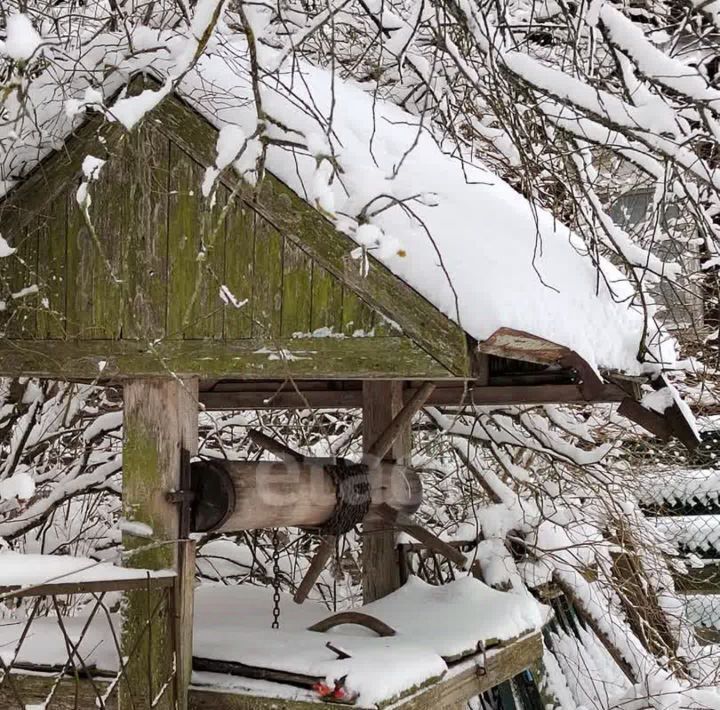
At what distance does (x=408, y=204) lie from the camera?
2926 mm

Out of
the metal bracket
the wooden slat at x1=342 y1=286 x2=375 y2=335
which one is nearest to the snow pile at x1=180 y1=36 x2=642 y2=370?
the wooden slat at x1=342 y1=286 x2=375 y2=335

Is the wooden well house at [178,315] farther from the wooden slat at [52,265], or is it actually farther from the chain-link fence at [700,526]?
the chain-link fence at [700,526]

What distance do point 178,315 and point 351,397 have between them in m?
1.82

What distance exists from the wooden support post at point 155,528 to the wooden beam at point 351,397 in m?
1.10

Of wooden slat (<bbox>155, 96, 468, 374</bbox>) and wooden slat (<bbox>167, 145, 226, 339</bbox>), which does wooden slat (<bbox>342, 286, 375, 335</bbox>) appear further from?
wooden slat (<bbox>167, 145, 226, 339</bbox>)

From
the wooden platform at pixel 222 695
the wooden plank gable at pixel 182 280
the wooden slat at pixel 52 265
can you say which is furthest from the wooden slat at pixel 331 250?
the wooden platform at pixel 222 695

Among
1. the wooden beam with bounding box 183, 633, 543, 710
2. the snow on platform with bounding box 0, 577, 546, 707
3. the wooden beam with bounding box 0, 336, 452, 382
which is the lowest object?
the wooden beam with bounding box 183, 633, 543, 710

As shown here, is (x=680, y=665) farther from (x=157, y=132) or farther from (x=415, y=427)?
(x=157, y=132)

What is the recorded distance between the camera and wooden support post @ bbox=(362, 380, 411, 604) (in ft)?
13.6

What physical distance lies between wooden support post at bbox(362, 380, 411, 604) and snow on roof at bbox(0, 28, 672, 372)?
1.03 m

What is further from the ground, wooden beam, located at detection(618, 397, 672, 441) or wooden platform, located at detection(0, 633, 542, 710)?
wooden beam, located at detection(618, 397, 672, 441)

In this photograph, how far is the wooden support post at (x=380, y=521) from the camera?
416 centimetres

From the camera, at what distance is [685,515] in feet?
29.3

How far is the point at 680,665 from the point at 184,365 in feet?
12.1
